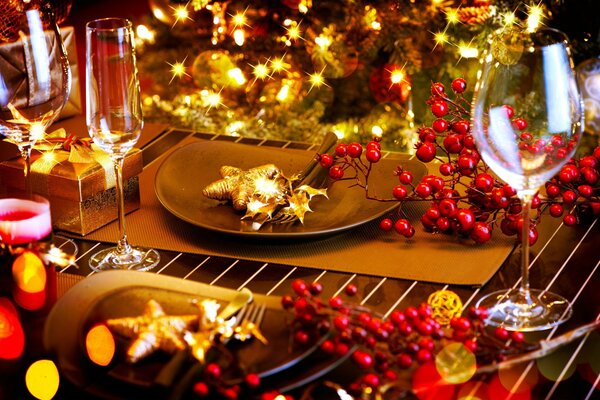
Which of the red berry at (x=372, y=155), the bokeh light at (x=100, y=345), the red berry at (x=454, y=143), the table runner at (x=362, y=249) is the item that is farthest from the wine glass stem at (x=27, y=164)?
the red berry at (x=454, y=143)

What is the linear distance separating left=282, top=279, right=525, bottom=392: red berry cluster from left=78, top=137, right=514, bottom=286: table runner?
6.8 inches

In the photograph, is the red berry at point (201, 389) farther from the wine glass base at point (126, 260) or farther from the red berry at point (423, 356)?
the wine glass base at point (126, 260)

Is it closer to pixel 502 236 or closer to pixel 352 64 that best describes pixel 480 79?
pixel 502 236

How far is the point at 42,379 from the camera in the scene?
0.83 meters

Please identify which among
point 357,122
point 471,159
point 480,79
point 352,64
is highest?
point 480,79

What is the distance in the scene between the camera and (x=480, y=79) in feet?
2.95

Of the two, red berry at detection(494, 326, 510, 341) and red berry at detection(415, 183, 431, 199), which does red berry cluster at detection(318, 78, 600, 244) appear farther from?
red berry at detection(494, 326, 510, 341)

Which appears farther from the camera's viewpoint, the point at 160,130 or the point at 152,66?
the point at 152,66

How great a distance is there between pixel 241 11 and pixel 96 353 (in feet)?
5.45

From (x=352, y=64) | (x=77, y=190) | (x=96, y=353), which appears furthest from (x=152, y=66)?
(x=96, y=353)

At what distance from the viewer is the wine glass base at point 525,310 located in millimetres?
915

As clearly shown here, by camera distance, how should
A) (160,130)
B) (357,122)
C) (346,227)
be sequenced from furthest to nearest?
(357,122), (160,130), (346,227)

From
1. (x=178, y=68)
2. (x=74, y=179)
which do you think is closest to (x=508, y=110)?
(x=74, y=179)

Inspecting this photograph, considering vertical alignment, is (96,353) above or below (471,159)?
below
